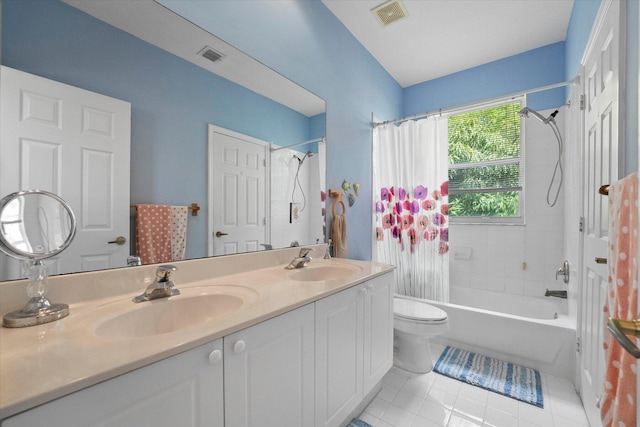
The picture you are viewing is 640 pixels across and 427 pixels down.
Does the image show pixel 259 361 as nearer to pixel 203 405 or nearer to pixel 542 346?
pixel 203 405

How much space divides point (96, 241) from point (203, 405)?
70 cm

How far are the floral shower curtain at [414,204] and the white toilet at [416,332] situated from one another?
0.48m

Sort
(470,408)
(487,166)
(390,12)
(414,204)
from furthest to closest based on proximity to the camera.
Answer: (487,166) < (414,204) < (390,12) < (470,408)

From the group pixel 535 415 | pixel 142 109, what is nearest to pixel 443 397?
pixel 535 415

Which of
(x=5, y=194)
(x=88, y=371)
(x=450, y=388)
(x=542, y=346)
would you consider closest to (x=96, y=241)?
(x=5, y=194)

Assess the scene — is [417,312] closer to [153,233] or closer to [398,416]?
[398,416]

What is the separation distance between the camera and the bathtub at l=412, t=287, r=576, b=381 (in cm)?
185

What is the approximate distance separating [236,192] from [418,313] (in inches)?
59.0

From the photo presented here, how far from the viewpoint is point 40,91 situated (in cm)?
85

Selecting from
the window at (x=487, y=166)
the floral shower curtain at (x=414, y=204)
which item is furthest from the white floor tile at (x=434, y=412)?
the window at (x=487, y=166)

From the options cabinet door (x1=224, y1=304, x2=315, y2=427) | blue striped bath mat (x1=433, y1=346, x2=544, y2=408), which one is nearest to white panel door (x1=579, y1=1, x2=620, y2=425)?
blue striped bath mat (x1=433, y1=346, x2=544, y2=408)

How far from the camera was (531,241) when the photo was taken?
2572 millimetres

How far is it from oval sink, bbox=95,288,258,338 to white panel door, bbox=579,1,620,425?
57.7 inches

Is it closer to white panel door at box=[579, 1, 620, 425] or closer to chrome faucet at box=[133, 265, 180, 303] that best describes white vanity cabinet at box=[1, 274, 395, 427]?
chrome faucet at box=[133, 265, 180, 303]
